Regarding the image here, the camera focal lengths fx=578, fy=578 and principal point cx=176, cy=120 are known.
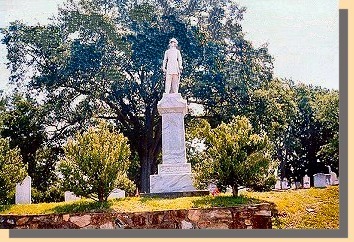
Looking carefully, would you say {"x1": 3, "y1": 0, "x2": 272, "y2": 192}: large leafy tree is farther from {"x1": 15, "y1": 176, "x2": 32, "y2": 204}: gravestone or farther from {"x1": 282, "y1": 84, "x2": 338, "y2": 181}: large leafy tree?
{"x1": 15, "y1": 176, "x2": 32, "y2": 204}: gravestone

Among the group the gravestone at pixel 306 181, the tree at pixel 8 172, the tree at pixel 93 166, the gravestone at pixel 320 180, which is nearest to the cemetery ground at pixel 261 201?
the tree at pixel 93 166

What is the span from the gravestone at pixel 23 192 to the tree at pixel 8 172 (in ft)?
0.35

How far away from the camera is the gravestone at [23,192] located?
9.76 m

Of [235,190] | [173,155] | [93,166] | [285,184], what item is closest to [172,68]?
[173,155]

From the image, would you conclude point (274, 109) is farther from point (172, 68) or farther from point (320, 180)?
point (172, 68)

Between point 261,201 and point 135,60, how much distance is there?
484 cm

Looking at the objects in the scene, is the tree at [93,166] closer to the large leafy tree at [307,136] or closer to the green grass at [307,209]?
the green grass at [307,209]

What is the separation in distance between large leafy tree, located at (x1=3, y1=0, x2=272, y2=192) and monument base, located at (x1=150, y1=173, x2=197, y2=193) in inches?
92.8

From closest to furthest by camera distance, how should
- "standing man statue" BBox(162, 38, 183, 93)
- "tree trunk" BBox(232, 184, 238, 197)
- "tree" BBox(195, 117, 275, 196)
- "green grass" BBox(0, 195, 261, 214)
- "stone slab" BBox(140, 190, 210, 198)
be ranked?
"green grass" BBox(0, 195, 261, 214)
"tree" BBox(195, 117, 275, 196)
"tree trunk" BBox(232, 184, 238, 197)
"stone slab" BBox(140, 190, 210, 198)
"standing man statue" BBox(162, 38, 183, 93)

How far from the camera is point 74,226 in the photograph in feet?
27.9

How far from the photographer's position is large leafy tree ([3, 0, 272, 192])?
11.9 metres

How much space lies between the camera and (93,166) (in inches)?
347

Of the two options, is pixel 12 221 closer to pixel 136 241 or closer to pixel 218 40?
pixel 136 241

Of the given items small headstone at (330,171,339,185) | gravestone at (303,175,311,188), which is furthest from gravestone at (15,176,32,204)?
gravestone at (303,175,311,188)
